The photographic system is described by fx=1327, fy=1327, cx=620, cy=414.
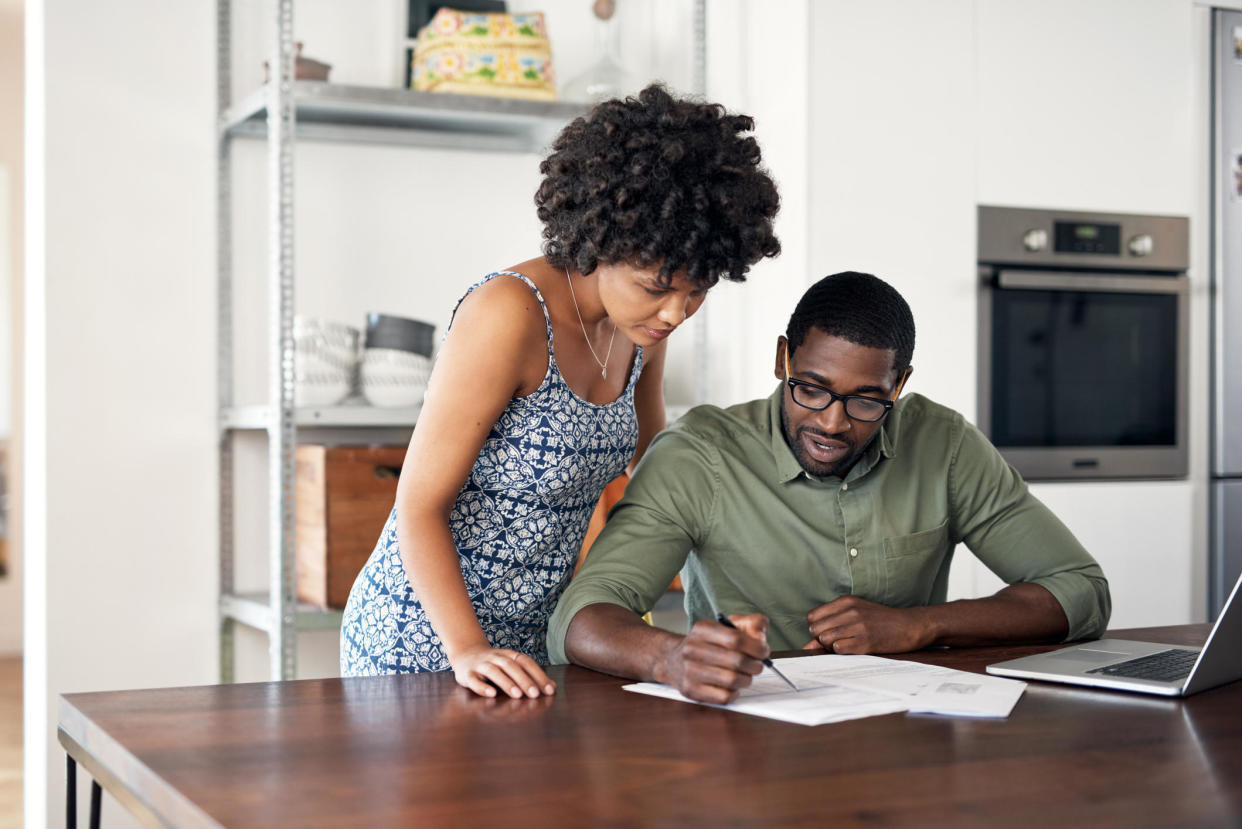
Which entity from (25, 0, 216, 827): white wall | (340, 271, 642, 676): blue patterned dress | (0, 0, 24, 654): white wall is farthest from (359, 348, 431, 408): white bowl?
(0, 0, 24, 654): white wall

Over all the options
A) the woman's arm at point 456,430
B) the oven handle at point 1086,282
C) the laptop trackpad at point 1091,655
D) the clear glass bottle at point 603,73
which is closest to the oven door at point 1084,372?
the oven handle at point 1086,282

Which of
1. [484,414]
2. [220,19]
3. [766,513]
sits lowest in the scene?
[766,513]

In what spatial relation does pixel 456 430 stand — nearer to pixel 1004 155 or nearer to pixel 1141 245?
pixel 1004 155

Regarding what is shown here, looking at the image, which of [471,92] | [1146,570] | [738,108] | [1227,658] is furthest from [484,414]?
[1146,570]

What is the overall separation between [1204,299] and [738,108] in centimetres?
117

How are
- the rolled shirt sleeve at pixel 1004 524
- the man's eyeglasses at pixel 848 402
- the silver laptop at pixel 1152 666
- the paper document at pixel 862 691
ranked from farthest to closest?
1. the rolled shirt sleeve at pixel 1004 524
2. the man's eyeglasses at pixel 848 402
3. the silver laptop at pixel 1152 666
4. the paper document at pixel 862 691

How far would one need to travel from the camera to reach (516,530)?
165 centimetres

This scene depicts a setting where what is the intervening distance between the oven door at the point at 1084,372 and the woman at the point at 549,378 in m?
1.39

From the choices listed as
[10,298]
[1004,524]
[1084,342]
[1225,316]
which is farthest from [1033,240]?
[10,298]

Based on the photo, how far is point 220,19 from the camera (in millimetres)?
2770

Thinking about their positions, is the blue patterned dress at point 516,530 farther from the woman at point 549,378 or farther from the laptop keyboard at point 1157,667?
the laptop keyboard at point 1157,667

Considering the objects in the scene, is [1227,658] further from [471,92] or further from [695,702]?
[471,92]

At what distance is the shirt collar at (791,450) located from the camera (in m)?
1.74

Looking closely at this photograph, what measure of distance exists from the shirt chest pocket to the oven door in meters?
1.11
